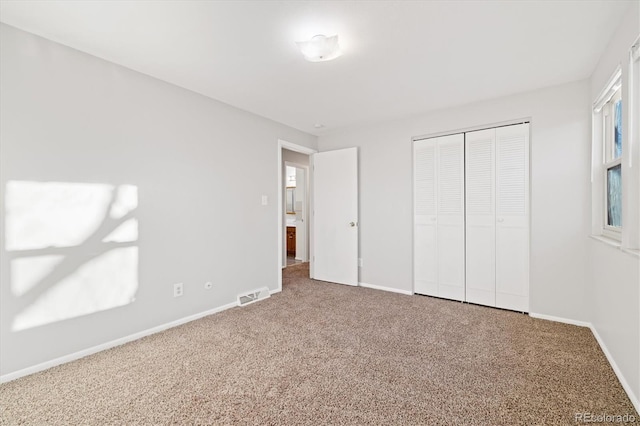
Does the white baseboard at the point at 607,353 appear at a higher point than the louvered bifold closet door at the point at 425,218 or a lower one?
lower

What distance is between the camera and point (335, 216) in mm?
4488

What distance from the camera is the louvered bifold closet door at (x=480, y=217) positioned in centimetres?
333

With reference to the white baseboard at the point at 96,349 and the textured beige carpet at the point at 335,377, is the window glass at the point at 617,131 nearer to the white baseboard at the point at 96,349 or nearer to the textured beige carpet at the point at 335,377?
the textured beige carpet at the point at 335,377

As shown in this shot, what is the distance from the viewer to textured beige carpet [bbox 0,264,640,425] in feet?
5.31

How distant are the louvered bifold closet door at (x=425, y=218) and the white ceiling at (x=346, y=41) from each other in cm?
82

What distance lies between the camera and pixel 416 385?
1.87m

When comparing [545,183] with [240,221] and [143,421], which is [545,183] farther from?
[143,421]

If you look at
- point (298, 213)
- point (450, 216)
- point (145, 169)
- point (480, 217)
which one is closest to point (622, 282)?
point (480, 217)

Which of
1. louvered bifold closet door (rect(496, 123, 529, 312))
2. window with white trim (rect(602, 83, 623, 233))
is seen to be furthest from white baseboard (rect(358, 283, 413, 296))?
window with white trim (rect(602, 83, 623, 233))

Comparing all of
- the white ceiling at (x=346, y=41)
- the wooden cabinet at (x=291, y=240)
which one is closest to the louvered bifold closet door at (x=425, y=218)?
the white ceiling at (x=346, y=41)

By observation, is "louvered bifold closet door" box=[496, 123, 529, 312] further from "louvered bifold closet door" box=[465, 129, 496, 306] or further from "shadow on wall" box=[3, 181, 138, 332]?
"shadow on wall" box=[3, 181, 138, 332]

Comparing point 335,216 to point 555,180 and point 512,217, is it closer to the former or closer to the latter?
point 512,217

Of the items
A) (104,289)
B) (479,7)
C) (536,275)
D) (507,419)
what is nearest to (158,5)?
(479,7)

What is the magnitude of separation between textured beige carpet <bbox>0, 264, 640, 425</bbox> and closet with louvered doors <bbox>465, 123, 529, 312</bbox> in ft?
1.39
